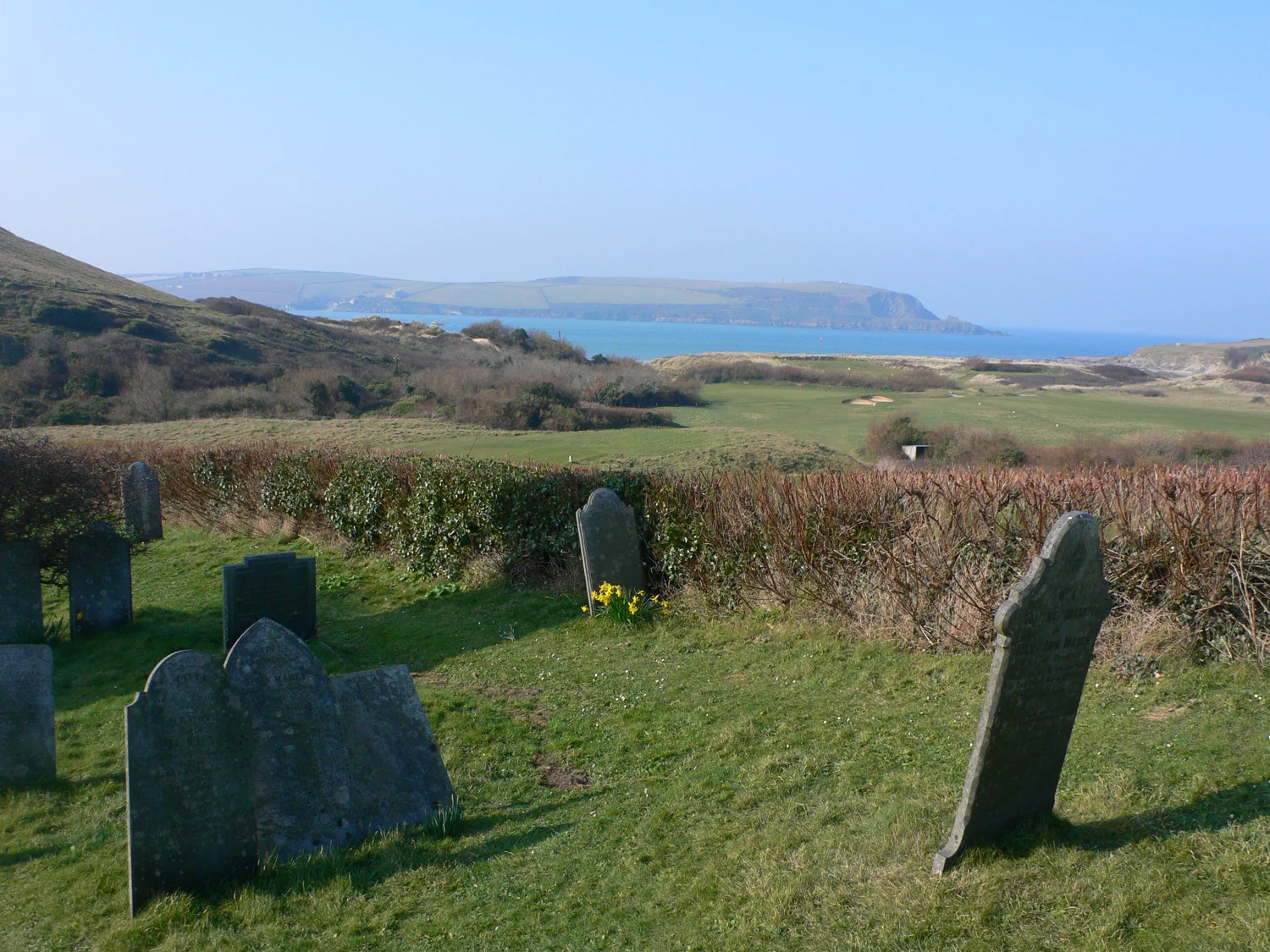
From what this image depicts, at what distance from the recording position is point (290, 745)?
525 centimetres

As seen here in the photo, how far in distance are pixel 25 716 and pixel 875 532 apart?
7414 mm

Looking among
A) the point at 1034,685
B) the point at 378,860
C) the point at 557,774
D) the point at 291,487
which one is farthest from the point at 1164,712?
the point at 291,487

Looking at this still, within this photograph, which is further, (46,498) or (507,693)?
(46,498)

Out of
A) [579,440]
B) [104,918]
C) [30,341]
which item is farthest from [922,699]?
[30,341]

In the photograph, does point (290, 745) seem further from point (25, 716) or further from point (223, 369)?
point (223, 369)

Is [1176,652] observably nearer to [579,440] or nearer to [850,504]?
[850,504]

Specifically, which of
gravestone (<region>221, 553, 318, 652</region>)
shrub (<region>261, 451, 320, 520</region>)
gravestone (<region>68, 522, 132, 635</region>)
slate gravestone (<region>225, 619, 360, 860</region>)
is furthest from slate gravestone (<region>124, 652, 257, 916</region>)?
shrub (<region>261, 451, 320, 520</region>)

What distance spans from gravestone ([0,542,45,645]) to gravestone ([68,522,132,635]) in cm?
54

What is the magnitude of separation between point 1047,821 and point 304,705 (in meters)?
3.98

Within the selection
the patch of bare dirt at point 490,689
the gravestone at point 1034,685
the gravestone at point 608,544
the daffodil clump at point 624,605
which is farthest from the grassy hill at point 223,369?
the gravestone at point 1034,685

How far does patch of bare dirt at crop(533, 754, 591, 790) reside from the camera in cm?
634

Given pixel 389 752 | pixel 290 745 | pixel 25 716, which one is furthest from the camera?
pixel 25 716

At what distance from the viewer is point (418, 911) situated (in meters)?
4.52

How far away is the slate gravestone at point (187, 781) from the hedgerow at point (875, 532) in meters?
5.69
